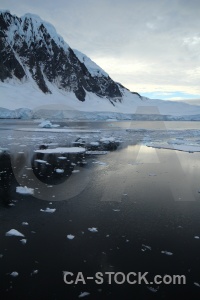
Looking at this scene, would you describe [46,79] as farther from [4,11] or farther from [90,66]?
[90,66]

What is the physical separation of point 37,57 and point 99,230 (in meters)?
96.7

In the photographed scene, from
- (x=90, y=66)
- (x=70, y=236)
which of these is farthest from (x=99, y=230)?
(x=90, y=66)

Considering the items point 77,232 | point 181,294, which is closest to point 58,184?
point 77,232

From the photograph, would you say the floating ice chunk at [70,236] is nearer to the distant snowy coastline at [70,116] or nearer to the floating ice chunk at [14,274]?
the floating ice chunk at [14,274]

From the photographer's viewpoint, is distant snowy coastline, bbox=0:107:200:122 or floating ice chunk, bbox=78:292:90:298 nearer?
floating ice chunk, bbox=78:292:90:298

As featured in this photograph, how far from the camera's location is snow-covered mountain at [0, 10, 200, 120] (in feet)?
231

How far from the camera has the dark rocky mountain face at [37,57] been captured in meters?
82.9

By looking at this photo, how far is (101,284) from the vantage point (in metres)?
3.54

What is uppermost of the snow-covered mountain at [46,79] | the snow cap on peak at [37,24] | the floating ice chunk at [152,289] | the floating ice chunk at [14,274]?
the snow cap on peak at [37,24]

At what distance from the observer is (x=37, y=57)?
93.2 m

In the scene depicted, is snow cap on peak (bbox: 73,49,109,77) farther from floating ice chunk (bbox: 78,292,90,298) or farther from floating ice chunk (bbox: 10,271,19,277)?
floating ice chunk (bbox: 78,292,90,298)

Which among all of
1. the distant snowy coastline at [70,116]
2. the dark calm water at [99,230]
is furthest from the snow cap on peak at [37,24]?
the dark calm water at [99,230]

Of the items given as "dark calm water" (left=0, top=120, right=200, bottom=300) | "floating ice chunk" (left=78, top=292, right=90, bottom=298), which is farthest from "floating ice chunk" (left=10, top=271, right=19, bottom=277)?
"floating ice chunk" (left=78, top=292, right=90, bottom=298)

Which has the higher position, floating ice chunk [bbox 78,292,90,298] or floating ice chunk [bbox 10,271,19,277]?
floating ice chunk [bbox 10,271,19,277]
